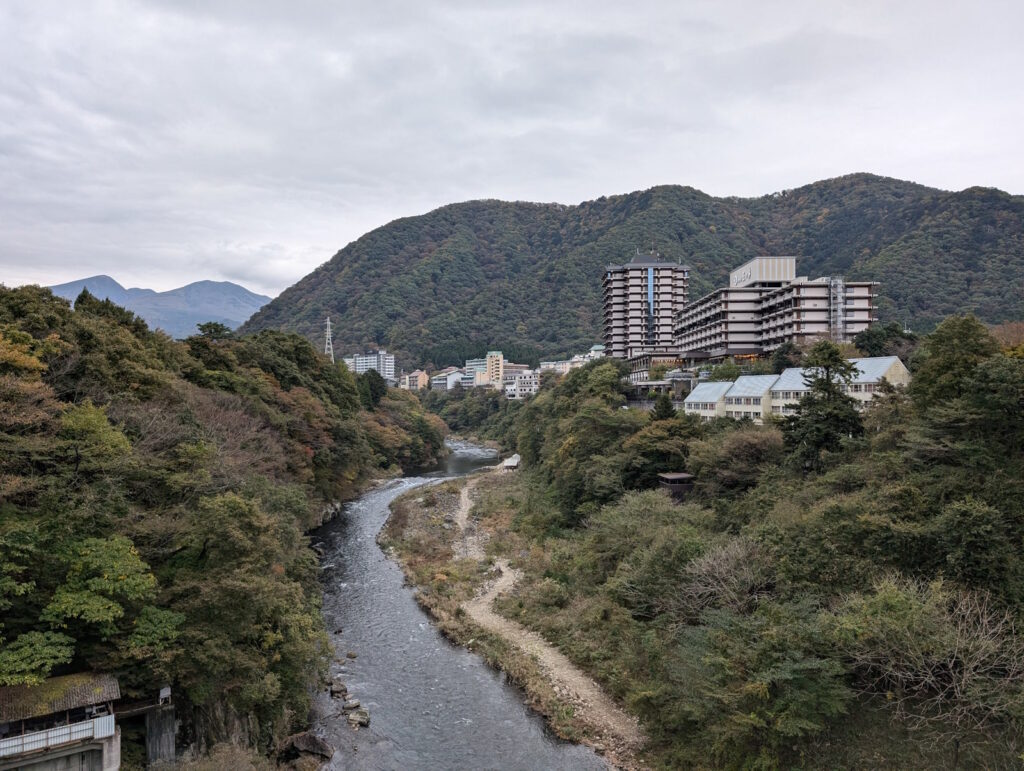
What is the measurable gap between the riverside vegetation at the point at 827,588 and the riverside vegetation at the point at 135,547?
7305 mm

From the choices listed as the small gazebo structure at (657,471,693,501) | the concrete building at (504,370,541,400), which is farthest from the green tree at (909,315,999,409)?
the concrete building at (504,370,541,400)

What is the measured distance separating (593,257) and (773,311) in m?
74.2

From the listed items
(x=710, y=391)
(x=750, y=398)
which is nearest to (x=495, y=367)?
(x=710, y=391)

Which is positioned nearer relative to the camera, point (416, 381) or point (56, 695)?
point (56, 695)

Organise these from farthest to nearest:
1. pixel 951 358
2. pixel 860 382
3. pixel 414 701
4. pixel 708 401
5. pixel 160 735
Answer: pixel 708 401, pixel 860 382, pixel 951 358, pixel 414 701, pixel 160 735

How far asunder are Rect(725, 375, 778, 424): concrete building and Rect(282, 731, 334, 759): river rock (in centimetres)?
2163

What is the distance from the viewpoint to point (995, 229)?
68188 mm

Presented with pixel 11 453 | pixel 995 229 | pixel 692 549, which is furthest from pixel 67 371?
pixel 995 229

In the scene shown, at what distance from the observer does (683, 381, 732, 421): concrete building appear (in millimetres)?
30375

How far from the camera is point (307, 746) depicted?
531 inches

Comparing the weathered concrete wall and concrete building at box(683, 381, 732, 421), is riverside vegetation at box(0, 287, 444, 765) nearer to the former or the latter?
the weathered concrete wall

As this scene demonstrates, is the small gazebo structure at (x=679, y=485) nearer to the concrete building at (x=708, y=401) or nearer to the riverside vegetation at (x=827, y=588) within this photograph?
the riverside vegetation at (x=827, y=588)

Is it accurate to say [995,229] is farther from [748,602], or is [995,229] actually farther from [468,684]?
[468,684]

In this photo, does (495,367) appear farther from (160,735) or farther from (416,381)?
(160,735)
